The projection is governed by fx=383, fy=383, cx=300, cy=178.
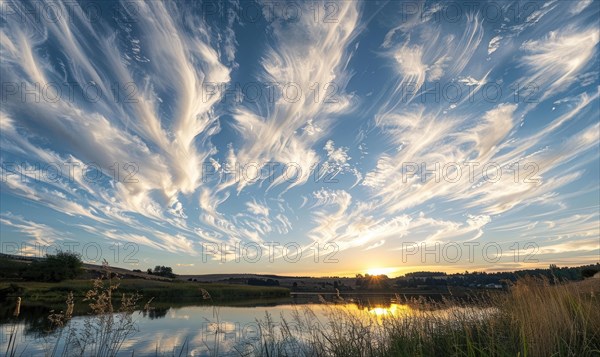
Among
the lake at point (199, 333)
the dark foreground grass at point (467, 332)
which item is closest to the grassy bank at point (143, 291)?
the lake at point (199, 333)

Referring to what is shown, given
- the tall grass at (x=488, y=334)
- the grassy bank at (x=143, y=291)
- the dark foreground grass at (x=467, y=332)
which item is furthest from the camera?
the grassy bank at (x=143, y=291)

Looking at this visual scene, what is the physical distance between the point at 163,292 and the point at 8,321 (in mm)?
43596

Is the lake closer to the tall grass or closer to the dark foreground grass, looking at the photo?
the dark foreground grass

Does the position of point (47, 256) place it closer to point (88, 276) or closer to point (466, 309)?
point (88, 276)

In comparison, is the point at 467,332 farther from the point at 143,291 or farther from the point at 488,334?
the point at 143,291

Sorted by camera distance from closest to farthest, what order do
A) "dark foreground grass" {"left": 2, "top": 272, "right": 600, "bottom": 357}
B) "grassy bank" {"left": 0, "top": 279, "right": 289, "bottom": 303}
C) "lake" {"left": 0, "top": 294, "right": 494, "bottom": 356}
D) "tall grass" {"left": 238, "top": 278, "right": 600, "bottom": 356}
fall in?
"dark foreground grass" {"left": 2, "top": 272, "right": 600, "bottom": 357} → "tall grass" {"left": 238, "top": 278, "right": 600, "bottom": 356} → "lake" {"left": 0, "top": 294, "right": 494, "bottom": 356} → "grassy bank" {"left": 0, "top": 279, "right": 289, "bottom": 303}

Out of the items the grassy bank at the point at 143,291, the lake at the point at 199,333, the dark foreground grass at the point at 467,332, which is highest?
the dark foreground grass at the point at 467,332

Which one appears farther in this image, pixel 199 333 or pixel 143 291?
pixel 143 291

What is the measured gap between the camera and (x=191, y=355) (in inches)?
653

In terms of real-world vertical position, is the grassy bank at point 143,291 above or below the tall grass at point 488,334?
below

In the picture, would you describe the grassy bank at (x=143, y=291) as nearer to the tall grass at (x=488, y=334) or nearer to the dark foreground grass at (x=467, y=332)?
the dark foreground grass at (x=467, y=332)

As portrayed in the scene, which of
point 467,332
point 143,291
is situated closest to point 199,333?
point 467,332

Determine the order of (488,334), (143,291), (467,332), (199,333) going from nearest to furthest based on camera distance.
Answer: (467,332)
(488,334)
(199,333)
(143,291)

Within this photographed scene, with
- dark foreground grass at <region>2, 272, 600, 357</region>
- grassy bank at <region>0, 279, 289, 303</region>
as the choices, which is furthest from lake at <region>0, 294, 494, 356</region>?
grassy bank at <region>0, 279, 289, 303</region>
